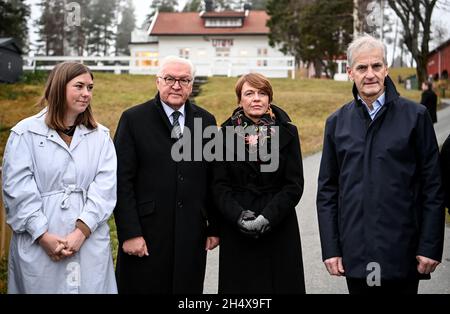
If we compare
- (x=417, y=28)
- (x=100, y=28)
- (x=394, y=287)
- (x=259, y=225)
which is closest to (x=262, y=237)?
(x=259, y=225)

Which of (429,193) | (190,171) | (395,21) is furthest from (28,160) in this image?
(395,21)

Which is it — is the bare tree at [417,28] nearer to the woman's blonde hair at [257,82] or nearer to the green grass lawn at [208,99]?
the green grass lawn at [208,99]

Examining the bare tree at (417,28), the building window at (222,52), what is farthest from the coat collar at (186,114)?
the building window at (222,52)

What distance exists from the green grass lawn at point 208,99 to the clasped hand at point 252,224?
980cm

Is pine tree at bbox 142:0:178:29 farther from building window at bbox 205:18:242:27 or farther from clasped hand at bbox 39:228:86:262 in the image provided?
clasped hand at bbox 39:228:86:262

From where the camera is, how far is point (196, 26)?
5044 cm

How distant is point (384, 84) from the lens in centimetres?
333

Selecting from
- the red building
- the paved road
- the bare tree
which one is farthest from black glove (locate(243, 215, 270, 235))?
the red building

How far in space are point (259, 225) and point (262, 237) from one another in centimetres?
22

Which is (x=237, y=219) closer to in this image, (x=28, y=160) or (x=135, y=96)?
(x=28, y=160)

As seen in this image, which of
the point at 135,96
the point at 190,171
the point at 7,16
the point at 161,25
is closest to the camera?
the point at 190,171

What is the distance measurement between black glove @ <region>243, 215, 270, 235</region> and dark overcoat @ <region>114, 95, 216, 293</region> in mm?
427

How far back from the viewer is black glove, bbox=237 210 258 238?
3598 mm
